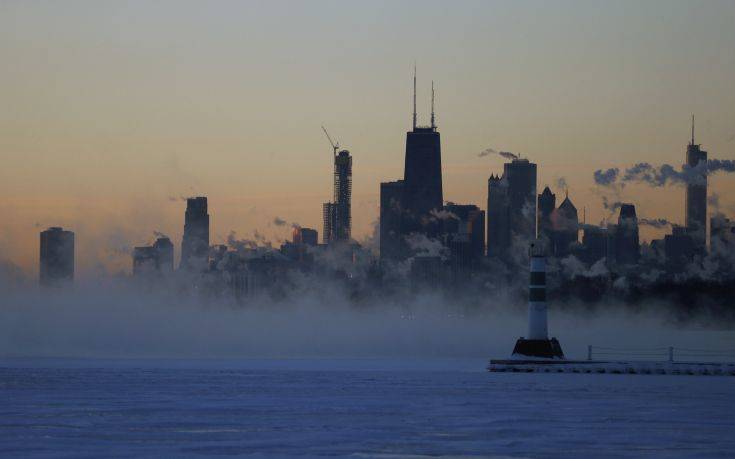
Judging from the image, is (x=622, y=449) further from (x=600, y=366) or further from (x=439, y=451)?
(x=600, y=366)

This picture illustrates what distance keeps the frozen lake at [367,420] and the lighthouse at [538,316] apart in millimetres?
23412

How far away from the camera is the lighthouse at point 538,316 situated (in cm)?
15550

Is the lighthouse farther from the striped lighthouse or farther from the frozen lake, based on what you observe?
the frozen lake

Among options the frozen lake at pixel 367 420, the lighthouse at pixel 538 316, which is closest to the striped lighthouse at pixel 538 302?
the lighthouse at pixel 538 316

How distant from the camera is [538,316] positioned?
155m

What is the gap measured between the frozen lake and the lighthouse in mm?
23412

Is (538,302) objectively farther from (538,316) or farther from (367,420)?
(367,420)

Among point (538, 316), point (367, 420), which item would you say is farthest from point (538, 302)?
point (367, 420)

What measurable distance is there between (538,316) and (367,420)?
250 ft

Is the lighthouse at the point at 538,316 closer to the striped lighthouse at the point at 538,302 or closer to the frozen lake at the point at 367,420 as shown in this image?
the striped lighthouse at the point at 538,302

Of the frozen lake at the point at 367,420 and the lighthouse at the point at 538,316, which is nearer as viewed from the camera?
the frozen lake at the point at 367,420

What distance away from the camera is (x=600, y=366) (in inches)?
6048

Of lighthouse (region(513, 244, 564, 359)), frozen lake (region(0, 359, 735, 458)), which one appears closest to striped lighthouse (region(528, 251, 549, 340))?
lighthouse (region(513, 244, 564, 359))

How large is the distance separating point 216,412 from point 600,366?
249ft
